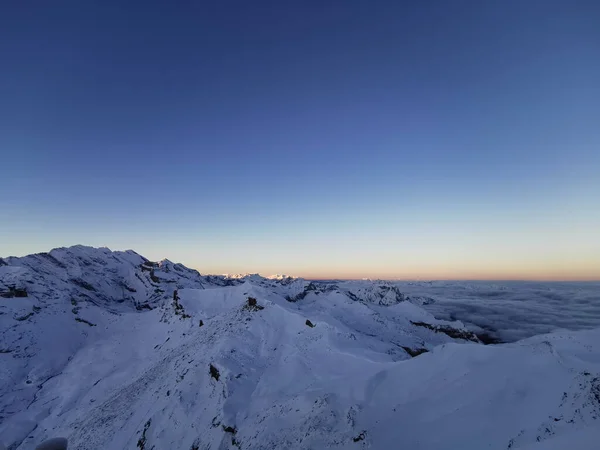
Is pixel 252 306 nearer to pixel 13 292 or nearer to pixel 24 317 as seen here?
pixel 24 317

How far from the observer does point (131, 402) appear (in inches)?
1036

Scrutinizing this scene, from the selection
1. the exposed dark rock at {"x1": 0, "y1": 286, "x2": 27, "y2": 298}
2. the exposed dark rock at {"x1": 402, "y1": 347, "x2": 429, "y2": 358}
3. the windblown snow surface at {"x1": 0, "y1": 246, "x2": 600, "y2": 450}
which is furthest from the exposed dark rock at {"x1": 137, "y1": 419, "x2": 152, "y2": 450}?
the exposed dark rock at {"x1": 0, "y1": 286, "x2": 27, "y2": 298}

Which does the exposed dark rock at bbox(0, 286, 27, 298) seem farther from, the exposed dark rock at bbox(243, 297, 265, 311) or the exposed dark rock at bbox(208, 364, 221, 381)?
the exposed dark rock at bbox(208, 364, 221, 381)

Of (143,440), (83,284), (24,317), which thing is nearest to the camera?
(143,440)

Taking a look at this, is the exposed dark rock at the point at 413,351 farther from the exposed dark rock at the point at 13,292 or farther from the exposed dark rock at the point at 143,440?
the exposed dark rock at the point at 13,292

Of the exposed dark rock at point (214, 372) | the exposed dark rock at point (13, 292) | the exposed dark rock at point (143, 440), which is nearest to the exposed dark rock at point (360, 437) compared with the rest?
the exposed dark rock at point (214, 372)

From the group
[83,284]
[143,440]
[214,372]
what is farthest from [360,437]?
[83,284]

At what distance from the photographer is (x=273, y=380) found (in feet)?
69.6

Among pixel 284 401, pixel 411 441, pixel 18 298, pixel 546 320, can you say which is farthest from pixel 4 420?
pixel 546 320

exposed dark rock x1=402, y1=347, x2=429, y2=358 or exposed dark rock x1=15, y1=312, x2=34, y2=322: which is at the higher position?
exposed dark rock x1=15, y1=312, x2=34, y2=322

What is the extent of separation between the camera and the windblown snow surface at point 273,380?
1167 cm

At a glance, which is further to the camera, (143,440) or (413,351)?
(413,351)

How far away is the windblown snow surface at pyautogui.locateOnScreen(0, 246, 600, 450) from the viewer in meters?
11.7

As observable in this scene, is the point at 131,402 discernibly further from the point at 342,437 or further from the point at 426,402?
the point at 426,402
